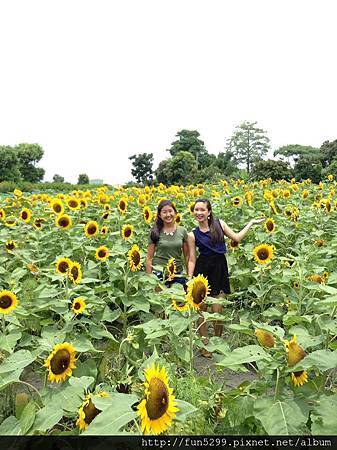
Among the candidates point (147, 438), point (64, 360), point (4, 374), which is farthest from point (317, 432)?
point (4, 374)

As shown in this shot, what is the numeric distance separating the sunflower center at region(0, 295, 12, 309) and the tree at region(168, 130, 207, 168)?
66553 mm

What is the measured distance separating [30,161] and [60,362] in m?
74.1

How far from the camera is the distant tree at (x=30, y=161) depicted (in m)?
69.6

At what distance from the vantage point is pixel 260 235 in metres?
5.14

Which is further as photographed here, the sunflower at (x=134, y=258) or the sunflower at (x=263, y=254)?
the sunflower at (x=263, y=254)

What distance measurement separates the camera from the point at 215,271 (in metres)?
4.40

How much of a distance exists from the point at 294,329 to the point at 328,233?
12.6 feet

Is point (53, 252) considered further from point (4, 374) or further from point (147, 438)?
point (147, 438)

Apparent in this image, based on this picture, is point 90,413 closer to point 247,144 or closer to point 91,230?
point 91,230

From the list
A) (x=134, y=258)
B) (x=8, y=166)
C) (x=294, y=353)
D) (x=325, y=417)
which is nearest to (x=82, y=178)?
(x=8, y=166)

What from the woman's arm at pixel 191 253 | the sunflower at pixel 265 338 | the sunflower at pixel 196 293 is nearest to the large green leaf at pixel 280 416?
the sunflower at pixel 265 338

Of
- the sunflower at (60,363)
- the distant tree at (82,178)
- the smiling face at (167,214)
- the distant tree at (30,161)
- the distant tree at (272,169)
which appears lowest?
the sunflower at (60,363)

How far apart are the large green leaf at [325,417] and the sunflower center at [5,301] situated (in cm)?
197

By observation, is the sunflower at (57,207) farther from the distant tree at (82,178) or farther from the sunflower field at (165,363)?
the distant tree at (82,178)
